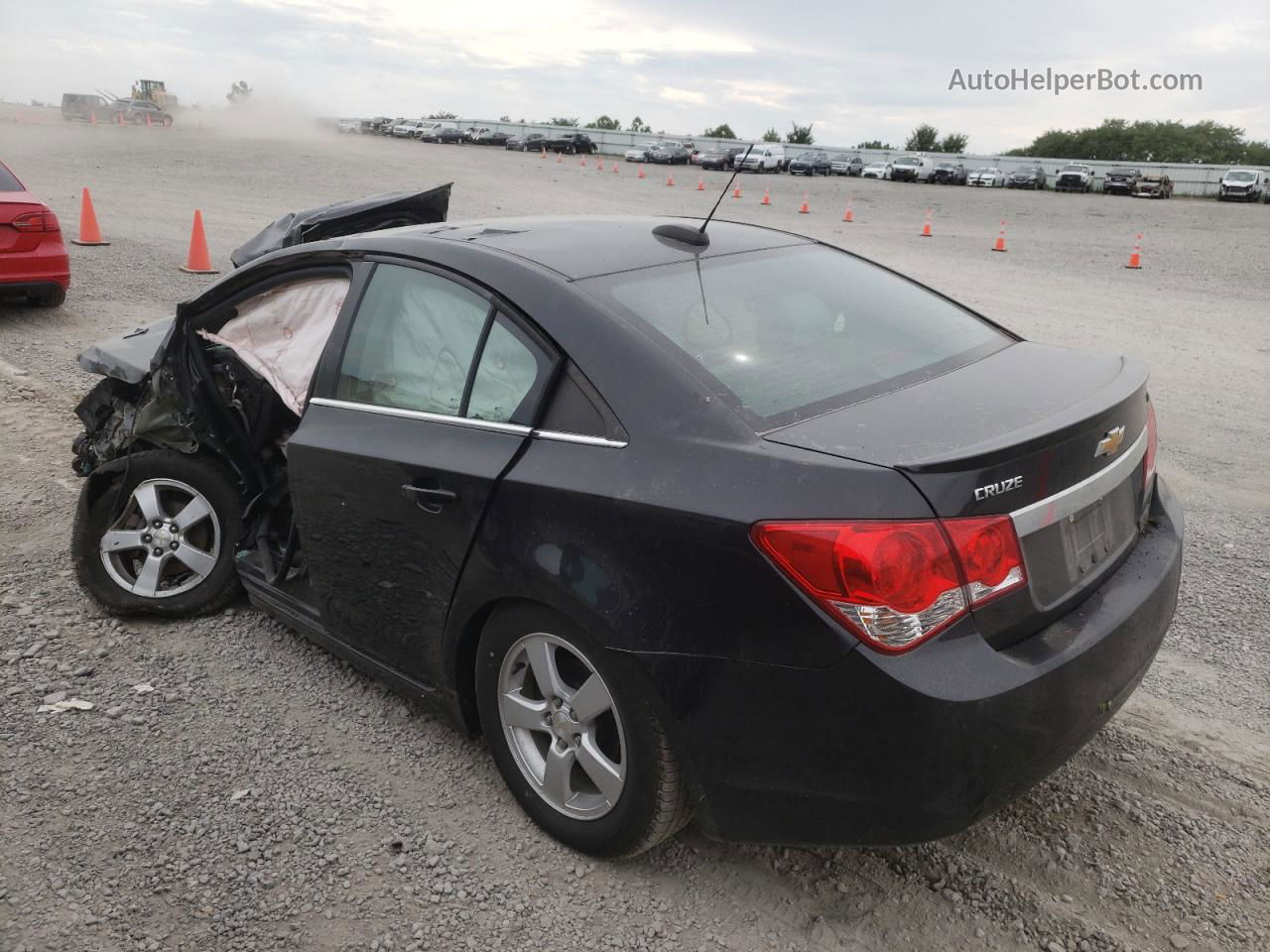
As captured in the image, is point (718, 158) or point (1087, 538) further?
point (718, 158)

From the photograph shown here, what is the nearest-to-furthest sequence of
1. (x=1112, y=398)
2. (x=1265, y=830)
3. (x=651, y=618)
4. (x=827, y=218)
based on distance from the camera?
(x=651, y=618), (x=1112, y=398), (x=1265, y=830), (x=827, y=218)

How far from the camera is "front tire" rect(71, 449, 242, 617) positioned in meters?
4.00

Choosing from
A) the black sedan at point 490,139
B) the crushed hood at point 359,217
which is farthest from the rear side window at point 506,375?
the black sedan at point 490,139

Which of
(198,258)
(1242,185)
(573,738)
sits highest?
(1242,185)

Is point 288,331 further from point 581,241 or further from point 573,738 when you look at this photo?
point 573,738

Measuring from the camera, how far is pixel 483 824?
2945 millimetres

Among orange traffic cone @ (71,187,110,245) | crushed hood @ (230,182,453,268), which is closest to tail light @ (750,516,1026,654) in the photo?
crushed hood @ (230,182,453,268)

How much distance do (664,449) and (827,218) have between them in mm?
23429

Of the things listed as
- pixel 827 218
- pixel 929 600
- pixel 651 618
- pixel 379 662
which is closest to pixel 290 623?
pixel 379 662

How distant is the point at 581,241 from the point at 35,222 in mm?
7883

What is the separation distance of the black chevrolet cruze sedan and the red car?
6.55 metres


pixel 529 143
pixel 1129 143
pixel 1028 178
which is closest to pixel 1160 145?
pixel 1129 143

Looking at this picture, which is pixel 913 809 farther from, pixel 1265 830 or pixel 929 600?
pixel 1265 830

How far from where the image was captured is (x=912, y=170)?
45000 millimetres
